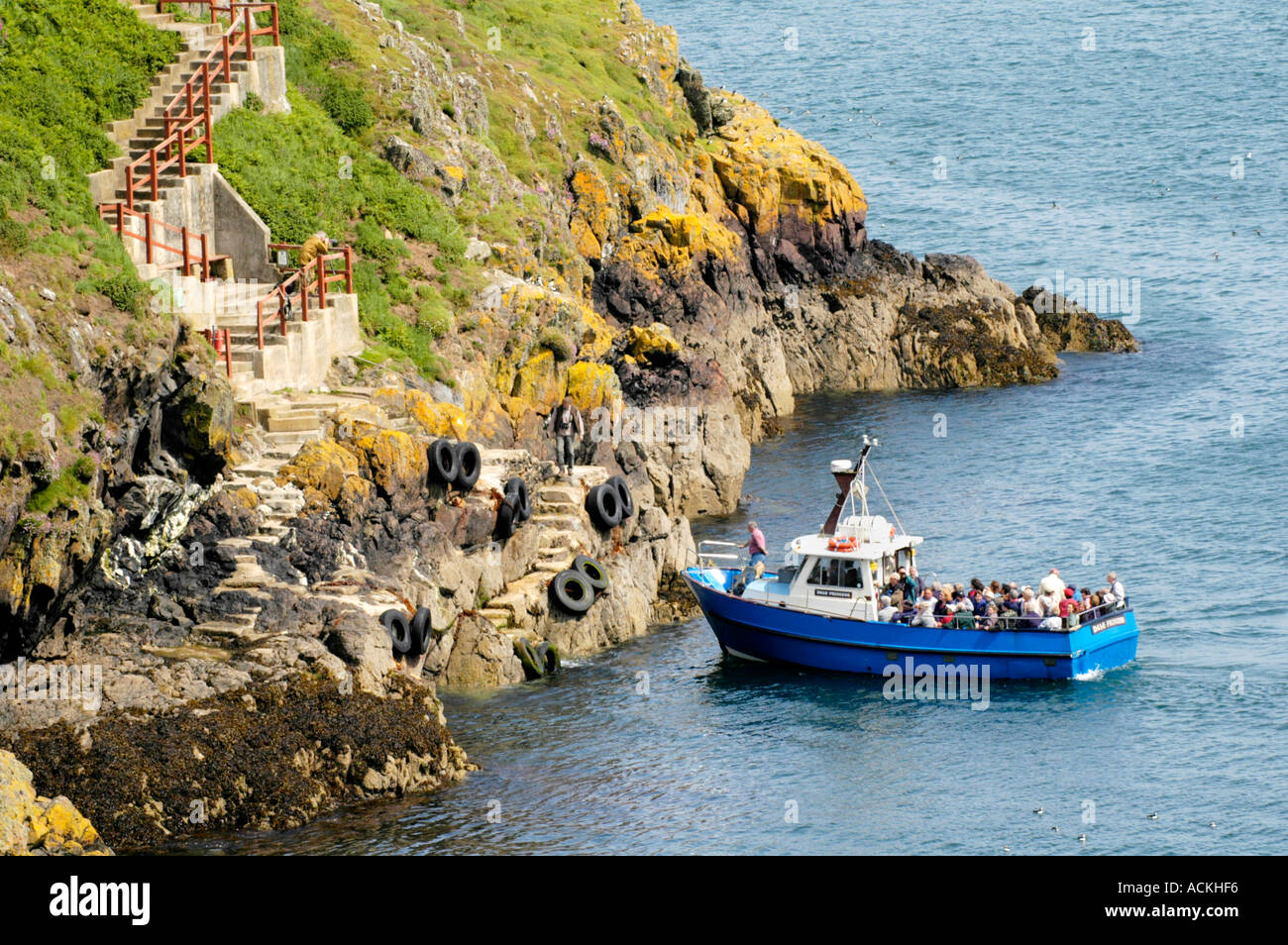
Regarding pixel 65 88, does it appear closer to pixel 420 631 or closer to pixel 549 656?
pixel 420 631

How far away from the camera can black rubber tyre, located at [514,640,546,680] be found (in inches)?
1745

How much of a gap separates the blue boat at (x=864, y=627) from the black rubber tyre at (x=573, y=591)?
316 cm

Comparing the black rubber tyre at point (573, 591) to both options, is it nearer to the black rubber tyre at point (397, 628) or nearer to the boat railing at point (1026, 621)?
the black rubber tyre at point (397, 628)

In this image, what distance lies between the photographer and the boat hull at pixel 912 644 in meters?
44.5

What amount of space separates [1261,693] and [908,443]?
28.4m

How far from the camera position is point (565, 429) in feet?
175

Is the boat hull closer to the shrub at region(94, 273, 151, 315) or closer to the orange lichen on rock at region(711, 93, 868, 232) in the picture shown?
the shrub at region(94, 273, 151, 315)

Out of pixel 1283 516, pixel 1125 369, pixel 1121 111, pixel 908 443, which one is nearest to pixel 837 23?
pixel 1121 111

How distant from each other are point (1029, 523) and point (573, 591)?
19393 mm

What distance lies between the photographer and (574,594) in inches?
1843

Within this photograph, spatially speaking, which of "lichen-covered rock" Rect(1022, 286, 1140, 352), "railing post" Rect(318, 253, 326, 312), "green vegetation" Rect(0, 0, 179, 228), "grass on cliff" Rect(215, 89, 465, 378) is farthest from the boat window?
"lichen-covered rock" Rect(1022, 286, 1140, 352)

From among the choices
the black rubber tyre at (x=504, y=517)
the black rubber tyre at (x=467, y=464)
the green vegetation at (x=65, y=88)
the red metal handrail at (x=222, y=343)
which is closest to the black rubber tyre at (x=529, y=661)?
the black rubber tyre at (x=504, y=517)

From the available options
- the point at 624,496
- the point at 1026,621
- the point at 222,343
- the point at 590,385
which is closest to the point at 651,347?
the point at 590,385

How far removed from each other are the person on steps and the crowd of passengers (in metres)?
11.7
